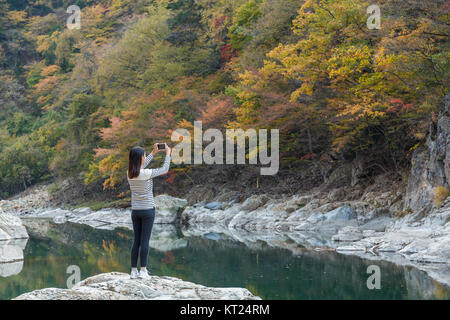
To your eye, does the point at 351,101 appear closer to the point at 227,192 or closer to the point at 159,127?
the point at 227,192

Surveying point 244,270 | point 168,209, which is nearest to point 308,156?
point 168,209

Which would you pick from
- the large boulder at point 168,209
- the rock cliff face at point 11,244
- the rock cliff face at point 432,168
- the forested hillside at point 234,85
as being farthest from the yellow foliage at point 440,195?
the large boulder at point 168,209

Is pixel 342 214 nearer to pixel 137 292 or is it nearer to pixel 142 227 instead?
pixel 142 227

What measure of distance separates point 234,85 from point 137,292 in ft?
57.9

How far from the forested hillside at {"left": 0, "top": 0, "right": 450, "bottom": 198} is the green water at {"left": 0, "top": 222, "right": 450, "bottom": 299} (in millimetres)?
4792

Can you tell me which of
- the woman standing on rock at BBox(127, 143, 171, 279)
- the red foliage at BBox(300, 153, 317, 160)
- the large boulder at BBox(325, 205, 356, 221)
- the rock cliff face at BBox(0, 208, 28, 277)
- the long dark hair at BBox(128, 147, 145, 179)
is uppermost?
the red foliage at BBox(300, 153, 317, 160)

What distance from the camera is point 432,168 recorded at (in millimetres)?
12180

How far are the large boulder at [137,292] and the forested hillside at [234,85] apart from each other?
8191mm

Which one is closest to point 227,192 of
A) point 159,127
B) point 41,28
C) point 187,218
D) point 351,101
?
point 187,218

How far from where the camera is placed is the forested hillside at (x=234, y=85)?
42.2ft

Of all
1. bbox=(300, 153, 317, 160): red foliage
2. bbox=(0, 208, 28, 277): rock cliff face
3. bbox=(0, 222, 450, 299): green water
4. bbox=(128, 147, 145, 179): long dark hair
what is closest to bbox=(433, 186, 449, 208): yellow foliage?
bbox=(0, 222, 450, 299): green water

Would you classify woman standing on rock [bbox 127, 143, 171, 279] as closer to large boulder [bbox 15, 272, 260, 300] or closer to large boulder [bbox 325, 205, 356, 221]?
large boulder [bbox 15, 272, 260, 300]

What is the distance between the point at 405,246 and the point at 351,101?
5198 millimetres

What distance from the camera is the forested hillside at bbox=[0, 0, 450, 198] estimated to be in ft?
42.2
